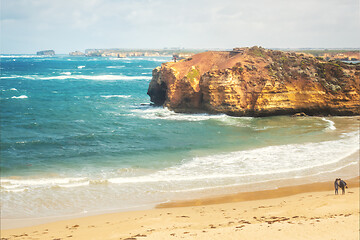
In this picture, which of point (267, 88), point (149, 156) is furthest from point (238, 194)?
point (267, 88)

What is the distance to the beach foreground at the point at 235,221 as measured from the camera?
12.1 meters

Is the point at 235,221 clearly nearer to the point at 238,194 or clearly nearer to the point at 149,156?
the point at 238,194

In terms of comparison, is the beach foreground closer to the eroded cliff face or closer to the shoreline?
the shoreline

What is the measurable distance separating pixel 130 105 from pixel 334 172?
2793 centimetres

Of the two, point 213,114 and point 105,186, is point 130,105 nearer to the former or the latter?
point 213,114

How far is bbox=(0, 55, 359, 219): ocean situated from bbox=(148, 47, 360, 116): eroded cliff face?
1.41m

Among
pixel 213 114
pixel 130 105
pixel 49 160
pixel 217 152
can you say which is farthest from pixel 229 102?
pixel 49 160

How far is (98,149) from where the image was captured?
24.7m

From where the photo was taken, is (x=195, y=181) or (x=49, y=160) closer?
(x=195, y=181)

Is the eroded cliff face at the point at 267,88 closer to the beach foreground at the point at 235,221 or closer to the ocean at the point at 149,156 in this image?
the ocean at the point at 149,156

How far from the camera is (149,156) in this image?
23.3 m

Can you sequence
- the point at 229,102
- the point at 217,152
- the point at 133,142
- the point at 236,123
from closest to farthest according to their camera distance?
the point at 217,152 → the point at 133,142 → the point at 236,123 → the point at 229,102

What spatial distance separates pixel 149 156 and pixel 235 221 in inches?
417

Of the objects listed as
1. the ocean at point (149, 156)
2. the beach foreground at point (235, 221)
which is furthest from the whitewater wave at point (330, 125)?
the beach foreground at point (235, 221)
